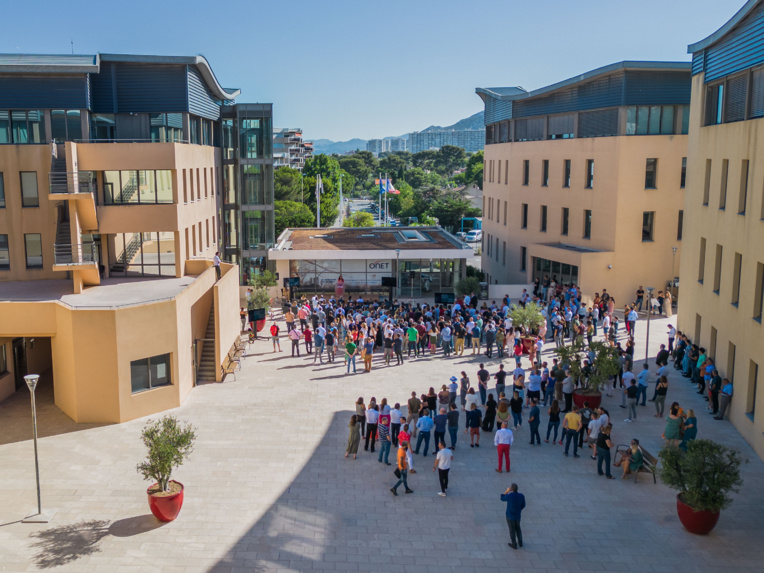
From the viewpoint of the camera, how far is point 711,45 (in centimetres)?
2662

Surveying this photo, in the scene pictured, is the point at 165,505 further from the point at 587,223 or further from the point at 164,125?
the point at 587,223

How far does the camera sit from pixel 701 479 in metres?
15.0

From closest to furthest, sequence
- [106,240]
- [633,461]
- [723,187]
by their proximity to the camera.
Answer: [633,461], [723,187], [106,240]

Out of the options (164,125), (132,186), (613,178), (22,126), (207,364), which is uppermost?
(164,125)

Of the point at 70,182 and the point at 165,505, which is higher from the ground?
the point at 70,182

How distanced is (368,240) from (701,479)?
32622mm

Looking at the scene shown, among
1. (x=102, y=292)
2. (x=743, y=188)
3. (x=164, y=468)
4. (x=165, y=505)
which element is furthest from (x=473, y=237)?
(x=165, y=505)

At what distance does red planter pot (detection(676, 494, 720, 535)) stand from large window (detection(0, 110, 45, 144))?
25.2 m

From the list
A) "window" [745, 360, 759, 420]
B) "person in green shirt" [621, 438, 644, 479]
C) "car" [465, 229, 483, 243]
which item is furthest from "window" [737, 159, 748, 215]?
"car" [465, 229, 483, 243]

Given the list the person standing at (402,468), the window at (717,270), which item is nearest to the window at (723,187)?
the window at (717,270)

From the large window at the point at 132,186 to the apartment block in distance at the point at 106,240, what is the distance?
40 millimetres

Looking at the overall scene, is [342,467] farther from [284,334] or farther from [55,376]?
[284,334]

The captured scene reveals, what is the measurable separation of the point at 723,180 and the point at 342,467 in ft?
53.8

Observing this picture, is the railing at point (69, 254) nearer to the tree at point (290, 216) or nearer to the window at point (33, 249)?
the window at point (33, 249)
